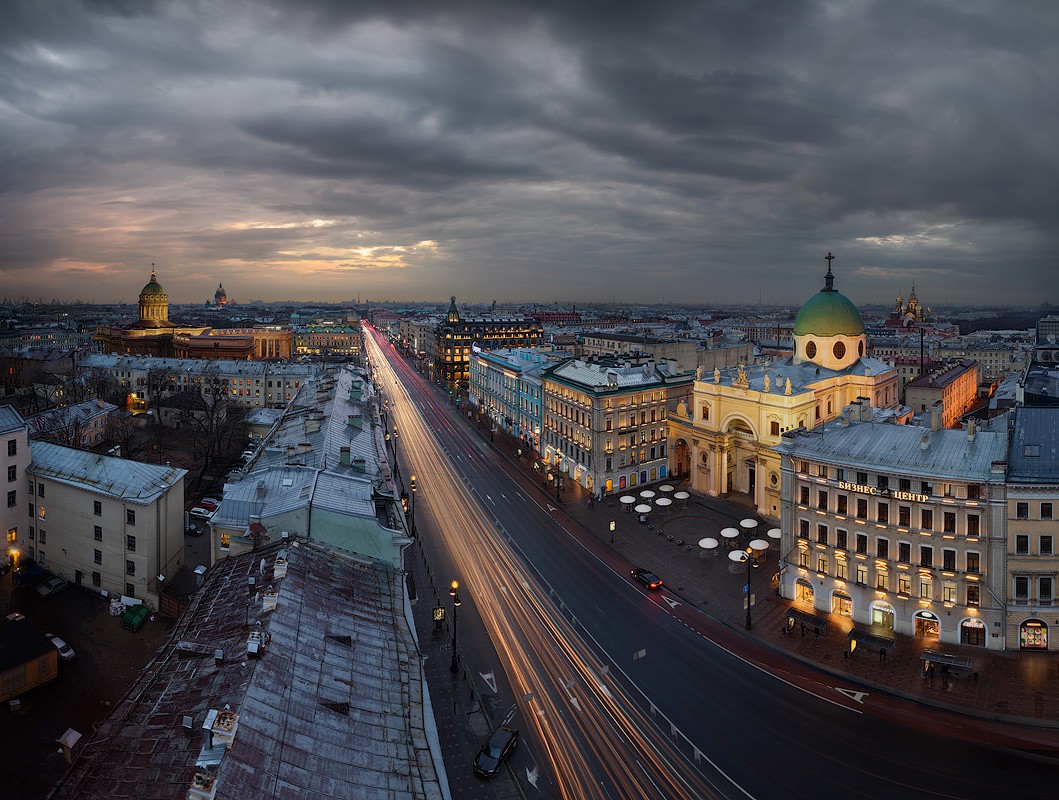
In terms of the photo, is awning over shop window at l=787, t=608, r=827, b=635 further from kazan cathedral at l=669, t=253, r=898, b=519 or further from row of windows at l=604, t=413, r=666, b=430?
row of windows at l=604, t=413, r=666, b=430

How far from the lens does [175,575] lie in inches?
1969

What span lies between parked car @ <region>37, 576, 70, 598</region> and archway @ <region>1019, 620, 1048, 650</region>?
69.4 meters

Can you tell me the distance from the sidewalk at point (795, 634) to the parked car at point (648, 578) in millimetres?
1166

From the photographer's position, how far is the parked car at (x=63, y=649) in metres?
39.7

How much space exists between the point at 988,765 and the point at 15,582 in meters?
65.5

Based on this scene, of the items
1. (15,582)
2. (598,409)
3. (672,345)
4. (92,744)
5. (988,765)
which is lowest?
(988,765)

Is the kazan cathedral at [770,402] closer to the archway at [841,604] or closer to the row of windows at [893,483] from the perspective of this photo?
the row of windows at [893,483]

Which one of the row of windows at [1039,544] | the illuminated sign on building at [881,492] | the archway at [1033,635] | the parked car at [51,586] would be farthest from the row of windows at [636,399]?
the parked car at [51,586]

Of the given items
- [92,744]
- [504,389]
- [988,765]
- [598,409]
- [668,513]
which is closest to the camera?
[92,744]

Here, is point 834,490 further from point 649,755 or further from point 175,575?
point 175,575

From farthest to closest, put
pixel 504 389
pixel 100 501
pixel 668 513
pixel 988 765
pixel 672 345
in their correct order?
1. pixel 672 345
2. pixel 504 389
3. pixel 668 513
4. pixel 100 501
5. pixel 988 765

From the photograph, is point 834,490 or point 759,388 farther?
point 759,388

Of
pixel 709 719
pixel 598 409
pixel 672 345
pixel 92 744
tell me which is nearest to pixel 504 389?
pixel 598 409

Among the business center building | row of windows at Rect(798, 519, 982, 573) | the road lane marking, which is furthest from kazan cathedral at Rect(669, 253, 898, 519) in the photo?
the road lane marking
